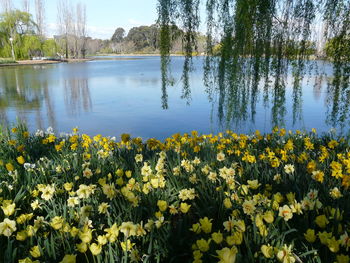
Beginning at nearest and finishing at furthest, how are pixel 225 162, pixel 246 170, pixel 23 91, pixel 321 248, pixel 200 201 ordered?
pixel 321 248
pixel 200 201
pixel 246 170
pixel 225 162
pixel 23 91

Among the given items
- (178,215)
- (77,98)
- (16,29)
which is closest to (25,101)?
(77,98)

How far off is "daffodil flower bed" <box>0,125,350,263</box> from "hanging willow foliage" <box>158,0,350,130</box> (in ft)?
1.68

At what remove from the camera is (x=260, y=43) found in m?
2.21

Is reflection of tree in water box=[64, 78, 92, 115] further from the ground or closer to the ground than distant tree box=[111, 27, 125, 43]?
closer to the ground

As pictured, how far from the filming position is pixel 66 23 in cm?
3684

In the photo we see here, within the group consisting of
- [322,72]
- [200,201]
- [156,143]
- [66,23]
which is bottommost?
[200,201]

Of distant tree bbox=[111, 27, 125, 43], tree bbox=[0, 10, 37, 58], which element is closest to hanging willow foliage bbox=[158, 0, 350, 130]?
tree bbox=[0, 10, 37, 58]

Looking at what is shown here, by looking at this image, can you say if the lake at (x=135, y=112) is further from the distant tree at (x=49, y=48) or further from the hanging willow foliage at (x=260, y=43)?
the distant tree at (x=49, y=48)

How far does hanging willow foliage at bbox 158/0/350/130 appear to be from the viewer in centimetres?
204

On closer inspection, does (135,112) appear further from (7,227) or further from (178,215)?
(7,227)

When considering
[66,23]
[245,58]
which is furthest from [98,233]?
[66,23]

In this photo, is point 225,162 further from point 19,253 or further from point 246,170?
point 19,253

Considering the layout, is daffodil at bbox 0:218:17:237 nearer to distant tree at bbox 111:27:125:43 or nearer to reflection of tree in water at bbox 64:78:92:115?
reflection of tree in water at bbox 64:78:92:115

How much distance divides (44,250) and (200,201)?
814mm
